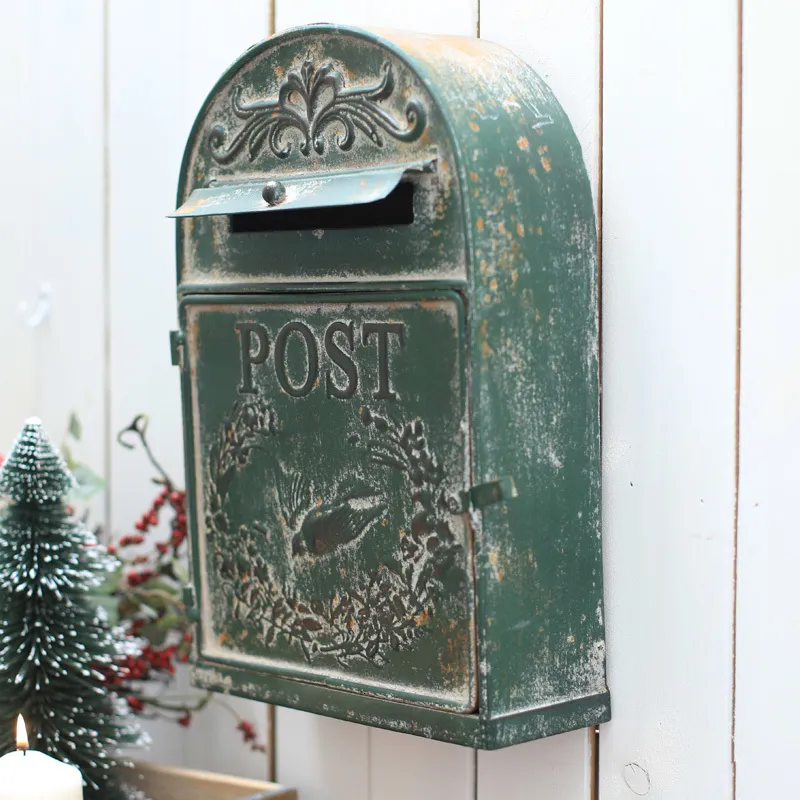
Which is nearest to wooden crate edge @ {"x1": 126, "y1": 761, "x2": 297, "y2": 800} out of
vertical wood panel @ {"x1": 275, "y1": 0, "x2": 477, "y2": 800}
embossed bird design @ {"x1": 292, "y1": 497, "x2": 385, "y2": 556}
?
vertical wood panel @ {"x1": 275, "y1": 0, "x2": 477, "y2": 800}

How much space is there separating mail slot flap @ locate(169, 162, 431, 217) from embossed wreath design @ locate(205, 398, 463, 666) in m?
0.19

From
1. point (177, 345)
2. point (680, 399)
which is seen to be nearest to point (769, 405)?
point (680, 399)

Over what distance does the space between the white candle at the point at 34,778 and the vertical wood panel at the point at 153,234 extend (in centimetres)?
51

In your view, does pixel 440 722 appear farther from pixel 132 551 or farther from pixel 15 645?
pixel 132 551

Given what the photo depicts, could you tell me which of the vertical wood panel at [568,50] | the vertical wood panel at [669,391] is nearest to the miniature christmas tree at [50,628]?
the vertical wood panel at [669,391]

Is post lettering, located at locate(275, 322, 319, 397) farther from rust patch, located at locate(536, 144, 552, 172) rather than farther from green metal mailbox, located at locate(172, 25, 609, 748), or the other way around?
rust patch, located at locate(536, 144, 552, 172)

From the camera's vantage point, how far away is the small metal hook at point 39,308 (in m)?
1.84

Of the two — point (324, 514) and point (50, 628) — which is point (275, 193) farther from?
point (50, 628)

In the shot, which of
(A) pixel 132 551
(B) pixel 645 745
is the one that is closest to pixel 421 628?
(B) pixel 645 745

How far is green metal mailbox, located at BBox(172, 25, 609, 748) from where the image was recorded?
3.76 ft

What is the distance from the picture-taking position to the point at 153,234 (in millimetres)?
1732

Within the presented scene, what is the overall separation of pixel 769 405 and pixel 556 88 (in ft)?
1.25

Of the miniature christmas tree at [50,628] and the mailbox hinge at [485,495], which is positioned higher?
the mailbox hinge at [485,495]

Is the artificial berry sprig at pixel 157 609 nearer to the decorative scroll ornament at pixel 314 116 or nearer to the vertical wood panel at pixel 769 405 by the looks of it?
the decorative scroll ornament at pixel 314 116
